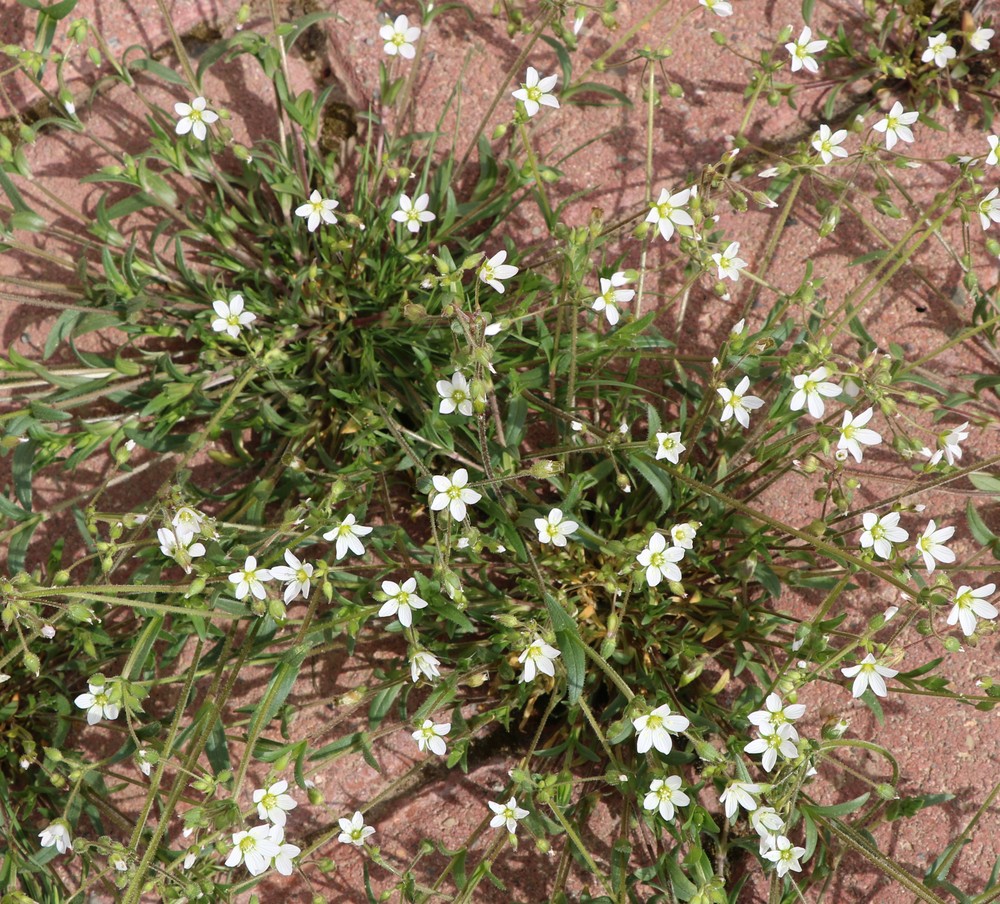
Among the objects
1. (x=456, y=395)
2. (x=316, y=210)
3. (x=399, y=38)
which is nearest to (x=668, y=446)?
(x=456, y=395)

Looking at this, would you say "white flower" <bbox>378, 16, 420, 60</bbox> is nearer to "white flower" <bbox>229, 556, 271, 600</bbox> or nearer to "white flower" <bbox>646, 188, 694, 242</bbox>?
"white flower" <bbox>646, 188, 694, 242</bbox>

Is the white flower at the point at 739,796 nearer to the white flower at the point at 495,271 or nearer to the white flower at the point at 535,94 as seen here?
the white flower at the point at 495,271

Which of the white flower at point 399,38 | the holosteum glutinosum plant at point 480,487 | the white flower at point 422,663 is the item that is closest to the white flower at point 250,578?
the holosteum glutinosum plant at point 480,487

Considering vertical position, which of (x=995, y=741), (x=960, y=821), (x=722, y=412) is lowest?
(x=960, y=821)

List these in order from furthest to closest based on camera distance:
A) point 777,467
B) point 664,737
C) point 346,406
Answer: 1. point 346,406
2. point 777,467
3. point 664,737

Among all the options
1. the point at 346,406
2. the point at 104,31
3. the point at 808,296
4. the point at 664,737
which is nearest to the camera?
the point at 664,737

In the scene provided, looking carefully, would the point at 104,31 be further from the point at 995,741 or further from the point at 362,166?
the point at 995,741

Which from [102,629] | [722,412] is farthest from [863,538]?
[102,629]
